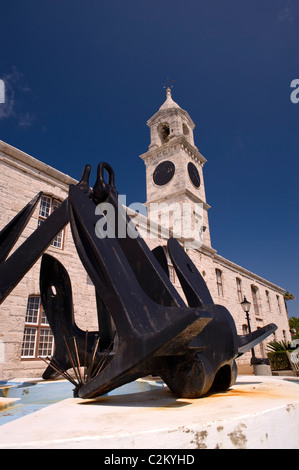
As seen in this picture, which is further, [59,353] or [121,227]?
[59,353]

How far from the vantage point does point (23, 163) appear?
32.1ft

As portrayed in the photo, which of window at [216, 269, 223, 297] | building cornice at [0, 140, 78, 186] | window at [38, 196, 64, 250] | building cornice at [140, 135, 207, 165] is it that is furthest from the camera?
building cornice at [140, 135, 207, 165]

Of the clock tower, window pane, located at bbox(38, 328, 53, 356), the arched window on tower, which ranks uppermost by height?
the arched window on tower

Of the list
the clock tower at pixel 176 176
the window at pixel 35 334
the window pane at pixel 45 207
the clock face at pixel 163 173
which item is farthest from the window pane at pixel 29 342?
the clock face at pixel 163 173

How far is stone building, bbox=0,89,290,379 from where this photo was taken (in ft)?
27.4

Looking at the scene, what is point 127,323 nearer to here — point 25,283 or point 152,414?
point 152,414

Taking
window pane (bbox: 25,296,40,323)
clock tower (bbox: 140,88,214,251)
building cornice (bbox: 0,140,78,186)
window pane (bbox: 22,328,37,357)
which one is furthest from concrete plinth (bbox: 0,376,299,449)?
clock tower (bbox: 140,88,214,251)

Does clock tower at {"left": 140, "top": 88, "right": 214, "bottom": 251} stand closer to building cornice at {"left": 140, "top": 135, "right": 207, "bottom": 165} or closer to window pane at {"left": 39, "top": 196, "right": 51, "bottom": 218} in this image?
building cornice at {"left": 140, "top": 135, "right": 207, "bottom": 165}

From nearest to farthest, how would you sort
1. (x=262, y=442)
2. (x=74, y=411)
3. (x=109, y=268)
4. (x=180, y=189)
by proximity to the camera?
1. (x=262, y=442)
2. (x=74, y=411)
3. (x=109, y=268)
4. (x=180, y=189)

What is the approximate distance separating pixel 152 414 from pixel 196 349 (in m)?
0.73

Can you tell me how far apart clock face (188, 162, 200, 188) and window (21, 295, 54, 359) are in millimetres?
17782

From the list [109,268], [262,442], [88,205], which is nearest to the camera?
[262,442]

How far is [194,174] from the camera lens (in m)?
24.2
